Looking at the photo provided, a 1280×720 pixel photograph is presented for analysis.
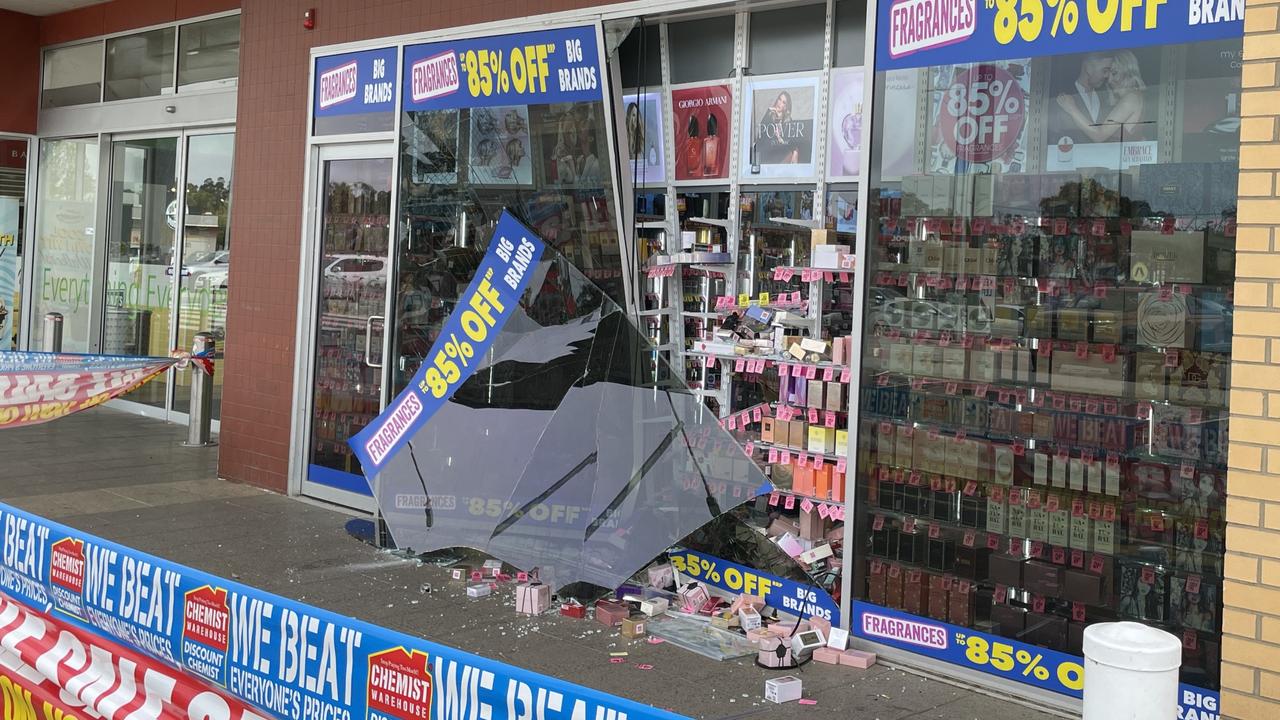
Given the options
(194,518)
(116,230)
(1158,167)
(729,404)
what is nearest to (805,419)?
(729,404)

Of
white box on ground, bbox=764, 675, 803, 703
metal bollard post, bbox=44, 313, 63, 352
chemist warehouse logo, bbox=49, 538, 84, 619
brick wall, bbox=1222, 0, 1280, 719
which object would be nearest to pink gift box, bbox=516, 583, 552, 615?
white box on ground, bbox=764, 675, 803, 703

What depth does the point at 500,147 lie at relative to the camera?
7969 millimetres

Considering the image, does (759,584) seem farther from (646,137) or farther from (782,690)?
(646,137)

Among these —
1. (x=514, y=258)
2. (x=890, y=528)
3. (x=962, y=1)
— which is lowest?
(x=890, y=528)

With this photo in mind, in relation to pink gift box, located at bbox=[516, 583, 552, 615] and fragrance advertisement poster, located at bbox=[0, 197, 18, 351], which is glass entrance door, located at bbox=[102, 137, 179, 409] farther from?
pink gift box, located at bbox=[516, 583, 552, 615]

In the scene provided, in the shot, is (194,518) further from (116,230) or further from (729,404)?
(116,230)

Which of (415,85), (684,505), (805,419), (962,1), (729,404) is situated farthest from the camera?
(415,85)

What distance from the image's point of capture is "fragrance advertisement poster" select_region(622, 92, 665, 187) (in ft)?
25.8

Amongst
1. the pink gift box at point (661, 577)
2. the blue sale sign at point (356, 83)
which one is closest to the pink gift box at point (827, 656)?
the pink gift box at point (661, 577)

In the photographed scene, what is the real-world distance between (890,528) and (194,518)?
523 centimetres

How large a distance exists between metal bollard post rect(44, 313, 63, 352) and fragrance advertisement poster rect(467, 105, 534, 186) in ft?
28.8

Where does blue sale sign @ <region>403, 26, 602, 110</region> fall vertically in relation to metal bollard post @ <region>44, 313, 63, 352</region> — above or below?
above

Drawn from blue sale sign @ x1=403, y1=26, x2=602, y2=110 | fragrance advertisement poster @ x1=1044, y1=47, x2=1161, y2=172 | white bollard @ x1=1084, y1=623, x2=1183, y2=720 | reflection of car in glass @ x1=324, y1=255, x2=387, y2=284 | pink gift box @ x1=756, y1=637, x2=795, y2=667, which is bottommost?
pink gift box @ x1=756, y1=637, x2=795, y2=667

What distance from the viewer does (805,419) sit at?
6922 millimetres
